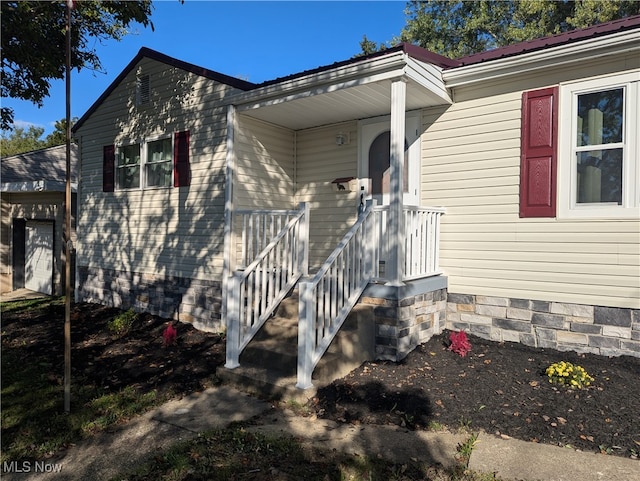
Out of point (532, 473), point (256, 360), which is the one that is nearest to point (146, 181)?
point (256, 360)

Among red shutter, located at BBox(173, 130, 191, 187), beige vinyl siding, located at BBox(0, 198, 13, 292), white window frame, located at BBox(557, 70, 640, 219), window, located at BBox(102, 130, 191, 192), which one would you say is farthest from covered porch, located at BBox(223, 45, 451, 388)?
beige vinyl siding, located at BBox(0, 198, 13, 292)

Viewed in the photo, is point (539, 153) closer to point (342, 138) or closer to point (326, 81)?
point (326, 81)

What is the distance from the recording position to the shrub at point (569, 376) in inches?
→ 152

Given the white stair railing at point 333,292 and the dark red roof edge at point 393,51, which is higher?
the dark red roof edge at point 393,51

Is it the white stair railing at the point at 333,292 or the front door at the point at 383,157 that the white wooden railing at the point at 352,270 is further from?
the front door at the point at 383,157

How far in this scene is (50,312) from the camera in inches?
314

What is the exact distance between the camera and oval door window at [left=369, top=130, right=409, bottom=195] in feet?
20.7

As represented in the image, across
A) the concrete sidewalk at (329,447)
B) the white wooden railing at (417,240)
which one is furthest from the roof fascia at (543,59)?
the concrete sidewalk at (329,447)

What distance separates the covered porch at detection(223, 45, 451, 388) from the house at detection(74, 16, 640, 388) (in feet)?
0.08

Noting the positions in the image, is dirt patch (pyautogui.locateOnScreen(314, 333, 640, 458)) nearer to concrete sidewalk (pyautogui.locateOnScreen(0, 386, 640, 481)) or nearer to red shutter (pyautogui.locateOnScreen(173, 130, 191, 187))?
concrete sidewalk (pyautogui.locateOnScreen(0, 386, 640, 481))

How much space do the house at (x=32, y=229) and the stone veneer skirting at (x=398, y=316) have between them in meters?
8.56

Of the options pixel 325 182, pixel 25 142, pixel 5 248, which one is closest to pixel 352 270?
pixel 325 182

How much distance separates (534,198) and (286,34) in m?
7.64

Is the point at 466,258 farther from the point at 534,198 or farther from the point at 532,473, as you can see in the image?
the point at 532,473
